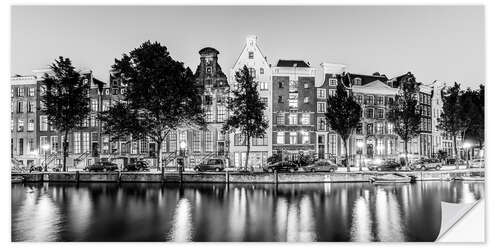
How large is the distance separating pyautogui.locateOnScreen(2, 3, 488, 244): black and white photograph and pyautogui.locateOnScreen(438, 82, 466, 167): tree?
0.71ft

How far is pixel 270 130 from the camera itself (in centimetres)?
2827

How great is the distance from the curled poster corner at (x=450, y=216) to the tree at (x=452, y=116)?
6.48 m

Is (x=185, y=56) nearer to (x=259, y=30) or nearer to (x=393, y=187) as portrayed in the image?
(x=259, y=30)

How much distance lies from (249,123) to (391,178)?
30.7 ft

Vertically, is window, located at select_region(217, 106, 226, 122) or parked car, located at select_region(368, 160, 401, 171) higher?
window, located at select_region(217, 106, 226, 122)

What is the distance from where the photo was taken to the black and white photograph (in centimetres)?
1119

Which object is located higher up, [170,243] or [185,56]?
[185,56]

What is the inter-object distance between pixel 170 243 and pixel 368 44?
30.2ft

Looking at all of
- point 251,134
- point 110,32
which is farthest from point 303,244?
point 251,134

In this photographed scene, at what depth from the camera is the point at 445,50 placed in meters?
12.2

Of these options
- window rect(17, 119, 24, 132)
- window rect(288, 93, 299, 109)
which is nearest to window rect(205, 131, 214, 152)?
window rect(288, 93, 299, 109)

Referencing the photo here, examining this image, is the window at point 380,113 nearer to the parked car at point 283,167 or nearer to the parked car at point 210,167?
the parked car at point 283,167

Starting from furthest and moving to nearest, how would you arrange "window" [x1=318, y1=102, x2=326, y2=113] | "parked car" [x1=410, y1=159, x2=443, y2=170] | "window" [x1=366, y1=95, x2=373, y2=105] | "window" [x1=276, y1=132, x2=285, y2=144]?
"window" [x1=318, y1=102, x2=326, y2=113]
"window" [x1=276, y1=132, x2=285, y2=144]
"window" [x1=366, y1=95, x2=373, y2=105]
"parked car" [x1=410, y1=159, x2=443, y2=170]

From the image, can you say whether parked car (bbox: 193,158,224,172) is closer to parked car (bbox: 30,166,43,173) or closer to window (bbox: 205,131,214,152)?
window (bbox: 205,131,214,152)
